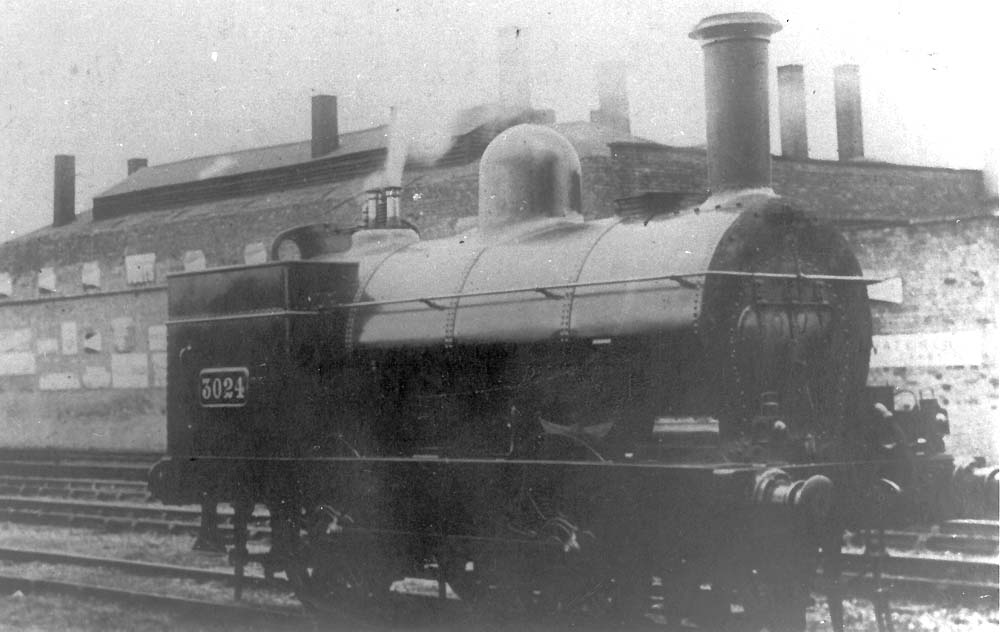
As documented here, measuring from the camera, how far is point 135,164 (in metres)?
37.4

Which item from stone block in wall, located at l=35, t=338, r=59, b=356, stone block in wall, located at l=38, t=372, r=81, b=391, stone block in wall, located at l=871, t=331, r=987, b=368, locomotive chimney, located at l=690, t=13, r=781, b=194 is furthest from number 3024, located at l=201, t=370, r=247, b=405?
stone block in wall, located at l=35, t=338, r=59, b=356

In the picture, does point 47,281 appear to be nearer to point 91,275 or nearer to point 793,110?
point 91,275

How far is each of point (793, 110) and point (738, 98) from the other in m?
22.7

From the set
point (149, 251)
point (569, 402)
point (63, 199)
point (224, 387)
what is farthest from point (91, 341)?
point (569, 402)

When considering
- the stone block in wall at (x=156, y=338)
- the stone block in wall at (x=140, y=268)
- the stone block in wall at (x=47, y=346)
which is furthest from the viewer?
the stone block in wall at (x=140, y=268)

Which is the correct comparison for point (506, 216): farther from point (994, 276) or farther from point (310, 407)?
point (994, 276)

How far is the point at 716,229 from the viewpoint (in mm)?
6574

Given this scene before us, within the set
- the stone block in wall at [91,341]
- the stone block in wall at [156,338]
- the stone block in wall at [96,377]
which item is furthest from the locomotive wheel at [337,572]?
the stone block in wall at [96,377]

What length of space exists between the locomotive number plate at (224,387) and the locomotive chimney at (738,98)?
3.74 m

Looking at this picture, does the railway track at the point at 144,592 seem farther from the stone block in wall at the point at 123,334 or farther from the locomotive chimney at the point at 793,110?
the locomotive chimney at the point at 793,110

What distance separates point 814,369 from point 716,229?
1101mm

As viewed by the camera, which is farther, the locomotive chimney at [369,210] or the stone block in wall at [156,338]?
the stone block in wall at [156,338]

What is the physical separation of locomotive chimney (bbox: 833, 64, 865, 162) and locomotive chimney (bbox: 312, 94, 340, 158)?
12456 mm

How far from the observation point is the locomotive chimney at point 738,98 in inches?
283
